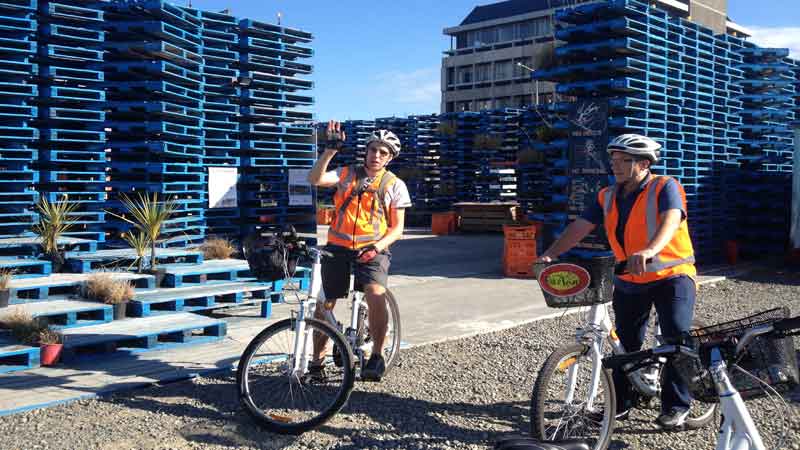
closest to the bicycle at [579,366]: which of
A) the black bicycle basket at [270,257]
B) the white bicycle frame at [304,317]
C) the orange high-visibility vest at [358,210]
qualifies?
the white bicycle frame at [304,317]

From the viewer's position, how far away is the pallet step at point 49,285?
7047mm

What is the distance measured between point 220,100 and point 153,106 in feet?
6.61

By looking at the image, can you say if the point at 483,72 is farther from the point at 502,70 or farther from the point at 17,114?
the point at 17,114

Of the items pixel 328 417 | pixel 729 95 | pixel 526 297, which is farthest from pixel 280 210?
pixel 729 95

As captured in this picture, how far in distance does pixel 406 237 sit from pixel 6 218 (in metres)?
13.1

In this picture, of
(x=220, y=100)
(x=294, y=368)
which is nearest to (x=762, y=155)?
(x=220, y=100)

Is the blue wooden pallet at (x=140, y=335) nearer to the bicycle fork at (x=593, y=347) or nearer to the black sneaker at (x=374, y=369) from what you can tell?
the black sneaker at (x=374, y=369)

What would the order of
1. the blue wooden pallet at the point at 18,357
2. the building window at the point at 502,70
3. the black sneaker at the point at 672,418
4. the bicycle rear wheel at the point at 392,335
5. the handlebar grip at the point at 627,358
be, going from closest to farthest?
the handlebar grip at the point at 627,358 → the black sneaker at the point at 672,418 → the blue wooden pallet at the point at 18,357 → the bicycle rear wheel at the point at 392,335 → the building window at the point at 502,70

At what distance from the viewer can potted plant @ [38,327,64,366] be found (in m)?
6.27

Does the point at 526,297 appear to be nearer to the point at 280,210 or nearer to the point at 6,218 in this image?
the point at 280,210

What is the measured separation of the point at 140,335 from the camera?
6.74 m

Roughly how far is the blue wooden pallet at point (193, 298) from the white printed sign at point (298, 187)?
361cm

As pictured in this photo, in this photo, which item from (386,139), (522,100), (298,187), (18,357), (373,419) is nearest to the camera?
(373,419)

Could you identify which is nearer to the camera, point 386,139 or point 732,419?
point 732,419
